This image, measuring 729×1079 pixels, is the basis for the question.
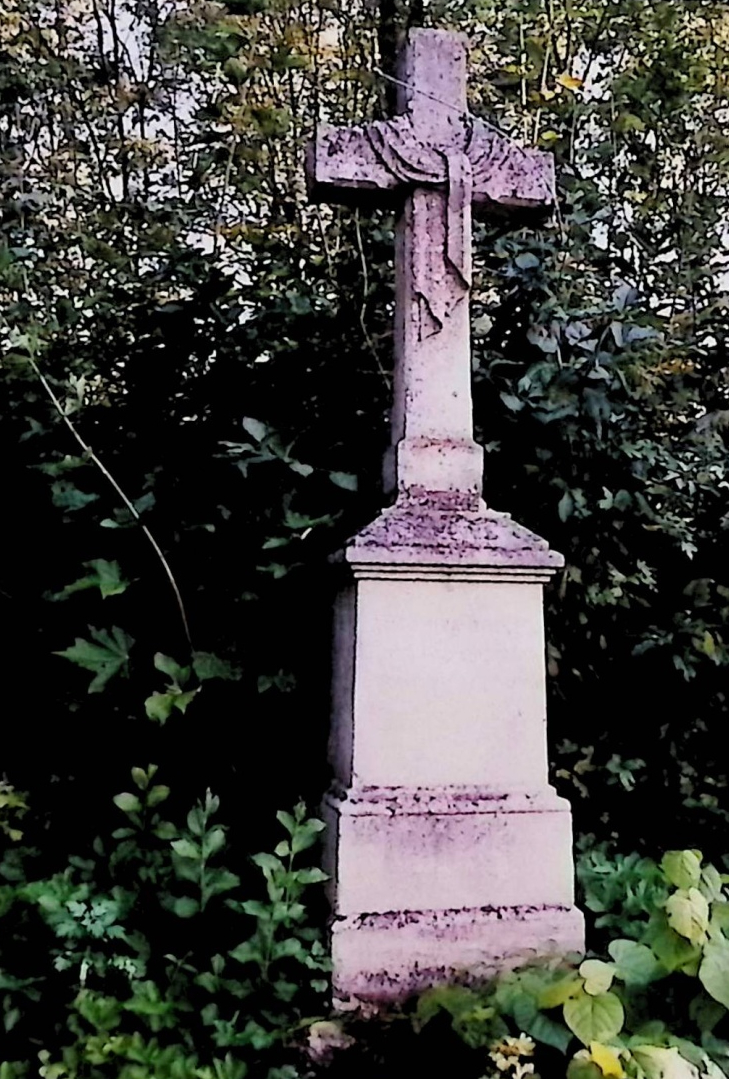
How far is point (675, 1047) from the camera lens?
1.92 metres

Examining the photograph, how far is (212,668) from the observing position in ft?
9.23

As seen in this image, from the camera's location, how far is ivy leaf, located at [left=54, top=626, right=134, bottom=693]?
9.06ft

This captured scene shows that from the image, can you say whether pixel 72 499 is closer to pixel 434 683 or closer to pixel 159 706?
pixel 159 706

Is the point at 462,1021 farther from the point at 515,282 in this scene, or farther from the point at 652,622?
the point at 515,282

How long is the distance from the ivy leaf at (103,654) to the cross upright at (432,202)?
891 millimetres

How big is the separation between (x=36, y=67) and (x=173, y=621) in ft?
11.5

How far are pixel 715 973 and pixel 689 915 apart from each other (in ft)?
0.38

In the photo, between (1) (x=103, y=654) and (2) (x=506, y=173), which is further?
(2) (x=506, y=173)

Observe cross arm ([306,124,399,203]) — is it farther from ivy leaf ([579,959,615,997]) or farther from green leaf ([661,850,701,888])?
ivy leaf ([579,959,615,997])

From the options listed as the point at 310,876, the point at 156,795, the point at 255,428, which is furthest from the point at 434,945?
→ the point at 255,428

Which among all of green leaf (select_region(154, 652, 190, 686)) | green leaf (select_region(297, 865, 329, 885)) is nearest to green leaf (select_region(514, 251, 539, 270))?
green leaf (select_region(154, 652, 190, 686))

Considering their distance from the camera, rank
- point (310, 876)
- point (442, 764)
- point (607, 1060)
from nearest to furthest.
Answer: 1. point (607, 1060)
2. point (310, 876)
3. point (442, 764)

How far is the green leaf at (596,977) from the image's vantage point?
1.96m

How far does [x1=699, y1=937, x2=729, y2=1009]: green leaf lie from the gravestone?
0.58m
